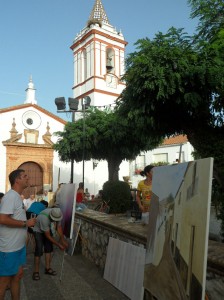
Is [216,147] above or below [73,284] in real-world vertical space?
above

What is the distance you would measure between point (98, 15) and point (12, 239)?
102 ft

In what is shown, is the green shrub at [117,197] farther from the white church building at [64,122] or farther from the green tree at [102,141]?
the white church building at [64,122]

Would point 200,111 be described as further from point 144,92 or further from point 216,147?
point 144,92

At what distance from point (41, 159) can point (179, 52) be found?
21.1 meters

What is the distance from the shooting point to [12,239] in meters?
3.57

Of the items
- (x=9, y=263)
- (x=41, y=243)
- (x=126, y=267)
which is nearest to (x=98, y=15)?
(x=41, y=243)

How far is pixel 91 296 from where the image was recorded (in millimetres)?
4672

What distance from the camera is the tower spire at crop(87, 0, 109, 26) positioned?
30173 mm

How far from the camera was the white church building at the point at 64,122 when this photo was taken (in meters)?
26.3

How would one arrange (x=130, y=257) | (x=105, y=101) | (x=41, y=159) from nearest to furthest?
1. (x=130, y=257)
2. (x=41, y=159)
3. (x=105, y=101)

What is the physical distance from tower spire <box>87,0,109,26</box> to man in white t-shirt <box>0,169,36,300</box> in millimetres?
29224

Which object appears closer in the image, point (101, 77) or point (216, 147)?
point (216, 147)

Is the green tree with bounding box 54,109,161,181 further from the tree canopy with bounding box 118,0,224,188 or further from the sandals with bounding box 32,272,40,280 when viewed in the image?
the sandals with bounding box 32,272,40,280

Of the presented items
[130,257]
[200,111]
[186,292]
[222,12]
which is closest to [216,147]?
[200,111]
